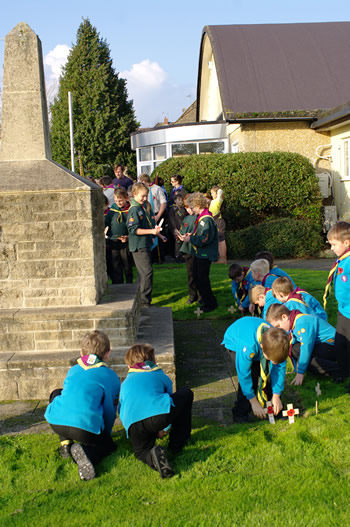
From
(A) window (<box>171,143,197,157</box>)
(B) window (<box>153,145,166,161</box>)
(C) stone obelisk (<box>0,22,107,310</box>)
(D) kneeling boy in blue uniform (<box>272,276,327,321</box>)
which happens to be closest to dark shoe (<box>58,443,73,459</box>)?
(C) stone obelisk (<box>0,22,107,310</box>)

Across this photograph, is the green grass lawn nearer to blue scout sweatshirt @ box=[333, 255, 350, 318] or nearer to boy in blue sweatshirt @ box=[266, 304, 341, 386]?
boy in blue sweatshirt @ box=[266, 304, 341, 386]

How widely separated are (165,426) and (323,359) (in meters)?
2.36

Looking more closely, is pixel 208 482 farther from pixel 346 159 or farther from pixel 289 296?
pixel 346 159

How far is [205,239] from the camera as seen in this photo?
827cm

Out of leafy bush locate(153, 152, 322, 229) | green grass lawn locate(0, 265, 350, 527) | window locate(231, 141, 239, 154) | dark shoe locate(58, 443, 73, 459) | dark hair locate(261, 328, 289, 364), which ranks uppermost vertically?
window locate(231, 141, 239, 154)

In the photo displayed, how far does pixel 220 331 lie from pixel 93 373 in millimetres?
3676

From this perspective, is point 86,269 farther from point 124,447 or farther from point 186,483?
point 186,483

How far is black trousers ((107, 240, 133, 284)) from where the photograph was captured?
908cm

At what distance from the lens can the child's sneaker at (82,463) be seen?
387 centimetres

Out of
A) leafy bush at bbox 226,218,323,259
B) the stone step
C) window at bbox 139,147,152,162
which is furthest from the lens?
window at bbox 139,147,152,162

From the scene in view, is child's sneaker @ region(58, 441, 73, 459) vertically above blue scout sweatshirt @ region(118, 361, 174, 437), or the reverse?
blue scout sweatshirt @ region(118, 361, 174, 437)

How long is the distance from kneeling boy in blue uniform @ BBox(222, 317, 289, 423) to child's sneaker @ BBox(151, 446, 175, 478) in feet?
3.62

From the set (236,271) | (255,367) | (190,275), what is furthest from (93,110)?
(255,367)

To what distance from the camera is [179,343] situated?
23.9ft
